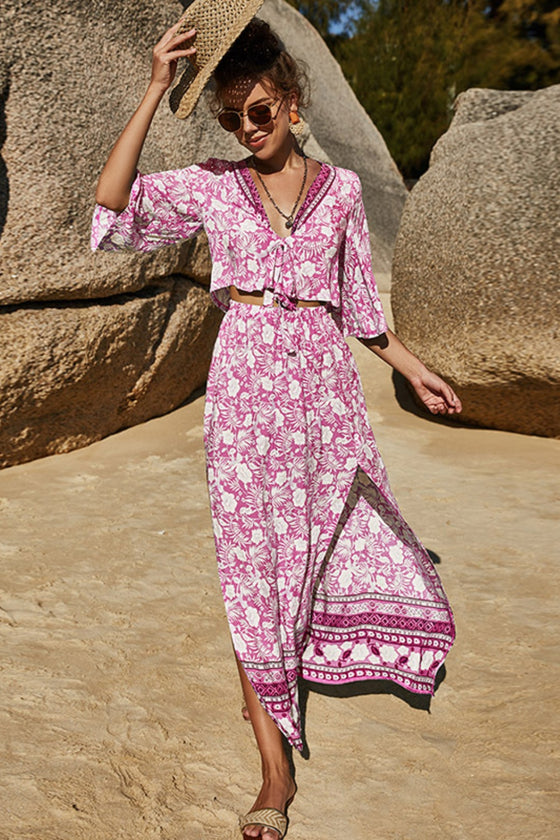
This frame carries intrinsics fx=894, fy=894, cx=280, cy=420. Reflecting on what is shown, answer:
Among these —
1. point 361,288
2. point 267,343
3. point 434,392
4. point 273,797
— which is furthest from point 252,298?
point 273,797

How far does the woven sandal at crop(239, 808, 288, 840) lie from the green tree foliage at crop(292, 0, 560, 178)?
16612 mm

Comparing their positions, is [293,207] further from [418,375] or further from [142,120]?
[418,375]

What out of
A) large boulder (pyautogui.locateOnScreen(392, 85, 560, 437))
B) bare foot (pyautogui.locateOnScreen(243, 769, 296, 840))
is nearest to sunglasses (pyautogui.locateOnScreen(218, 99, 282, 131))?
bare foot (pyautogui.locateOnScreen(243, 769, 296, 840))

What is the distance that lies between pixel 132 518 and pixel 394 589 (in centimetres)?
188

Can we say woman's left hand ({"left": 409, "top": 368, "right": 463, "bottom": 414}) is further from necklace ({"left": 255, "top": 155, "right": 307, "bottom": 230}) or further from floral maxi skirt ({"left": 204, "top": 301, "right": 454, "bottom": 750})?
necklace ({"left": 255, "top": 155, "right": 307, "bottom": 230})

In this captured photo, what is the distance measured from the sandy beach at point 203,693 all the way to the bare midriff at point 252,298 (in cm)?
121

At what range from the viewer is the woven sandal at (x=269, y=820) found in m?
2.05

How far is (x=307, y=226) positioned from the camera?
2.24 m

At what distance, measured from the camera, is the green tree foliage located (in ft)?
57.1

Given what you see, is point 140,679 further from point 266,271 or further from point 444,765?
point 266,271

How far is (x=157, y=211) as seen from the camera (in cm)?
225

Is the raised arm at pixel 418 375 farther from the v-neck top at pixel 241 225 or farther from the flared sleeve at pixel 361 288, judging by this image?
the v-neck top at pixel 241 225

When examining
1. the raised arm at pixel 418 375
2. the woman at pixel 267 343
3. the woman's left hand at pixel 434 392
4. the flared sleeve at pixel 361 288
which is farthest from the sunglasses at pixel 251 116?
the woman's left hand at pixel 434 392

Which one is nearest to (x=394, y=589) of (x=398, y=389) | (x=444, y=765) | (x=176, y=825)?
(x=444, y=765)
